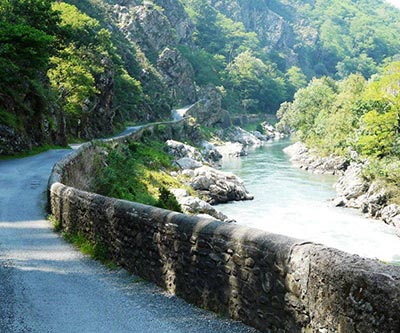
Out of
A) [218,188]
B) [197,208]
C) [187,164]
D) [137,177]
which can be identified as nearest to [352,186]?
[218,188]

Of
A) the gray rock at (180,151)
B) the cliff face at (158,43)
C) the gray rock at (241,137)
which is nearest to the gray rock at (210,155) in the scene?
the gray rock at (180,151)

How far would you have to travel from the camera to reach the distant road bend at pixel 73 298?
24.7ft

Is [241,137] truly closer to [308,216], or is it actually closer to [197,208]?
[308,216]

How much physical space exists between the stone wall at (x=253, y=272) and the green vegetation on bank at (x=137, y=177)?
13345 mm

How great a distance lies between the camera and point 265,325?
6633 millimetres

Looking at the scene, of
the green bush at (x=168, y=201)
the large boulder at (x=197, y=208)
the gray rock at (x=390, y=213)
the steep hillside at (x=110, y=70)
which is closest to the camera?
the green bush at (x=168, y=201)

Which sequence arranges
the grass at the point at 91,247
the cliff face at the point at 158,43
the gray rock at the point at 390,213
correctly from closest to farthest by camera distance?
the grass at the point at 91,247
the gray rock at the point at 390,213
the cliff face at the point at 158,43

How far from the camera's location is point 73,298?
8.88 metres

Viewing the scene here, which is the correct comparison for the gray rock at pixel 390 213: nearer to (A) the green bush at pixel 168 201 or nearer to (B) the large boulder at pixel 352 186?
(B) the large boulder at pixel 352 186

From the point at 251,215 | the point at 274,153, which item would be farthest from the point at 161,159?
the point at 274,153

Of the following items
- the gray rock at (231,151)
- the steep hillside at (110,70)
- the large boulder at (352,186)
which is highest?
the steep hillside at (110,70)

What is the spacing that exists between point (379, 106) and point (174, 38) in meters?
95.5

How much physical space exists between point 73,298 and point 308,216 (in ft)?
92.9

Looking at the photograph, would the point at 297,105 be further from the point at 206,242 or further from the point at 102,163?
the point at 206,242
